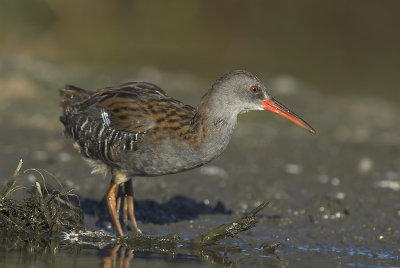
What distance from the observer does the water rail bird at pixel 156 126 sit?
24.5ft

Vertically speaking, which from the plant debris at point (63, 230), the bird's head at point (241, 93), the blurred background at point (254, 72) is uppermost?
the blurred background at point (254, 72)

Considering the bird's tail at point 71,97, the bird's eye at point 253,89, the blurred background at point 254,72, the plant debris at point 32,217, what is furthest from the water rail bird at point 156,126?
the blurred background at point 254,72

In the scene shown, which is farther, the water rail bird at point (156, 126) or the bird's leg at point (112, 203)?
the bird's leg at point (112, 203)

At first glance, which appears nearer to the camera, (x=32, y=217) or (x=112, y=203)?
(x=32, y=217)

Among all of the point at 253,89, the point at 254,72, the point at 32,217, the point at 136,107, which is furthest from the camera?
the point at 254,72

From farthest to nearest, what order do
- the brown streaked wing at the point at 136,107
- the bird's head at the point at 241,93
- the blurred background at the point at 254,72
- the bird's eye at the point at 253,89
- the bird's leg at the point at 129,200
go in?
the blurred background at the point at 254,72 → the bird's leg at the point at 129,200 → the brown streaked wing at the point at 136,107 → the bird's eye at the point at 253,89 → the bird's head at the point at 241,93

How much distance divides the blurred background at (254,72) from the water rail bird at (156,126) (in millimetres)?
1663

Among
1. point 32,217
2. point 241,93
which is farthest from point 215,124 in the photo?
point 32,217

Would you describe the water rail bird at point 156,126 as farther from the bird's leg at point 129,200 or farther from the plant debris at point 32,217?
the plant debris at point 32,217

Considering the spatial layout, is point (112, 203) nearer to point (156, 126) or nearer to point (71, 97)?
point (156, 126)

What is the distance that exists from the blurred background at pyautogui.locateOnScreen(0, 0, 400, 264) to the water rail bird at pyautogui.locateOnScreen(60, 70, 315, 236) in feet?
5.46

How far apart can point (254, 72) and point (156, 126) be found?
980cm

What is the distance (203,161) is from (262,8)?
12913 millimetres

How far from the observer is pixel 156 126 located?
25.1ft
